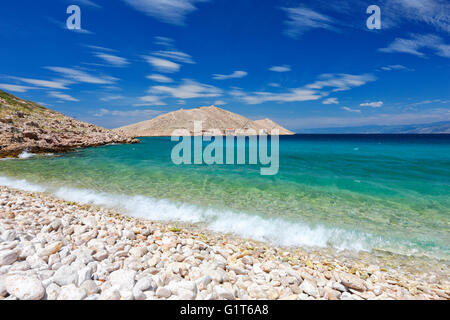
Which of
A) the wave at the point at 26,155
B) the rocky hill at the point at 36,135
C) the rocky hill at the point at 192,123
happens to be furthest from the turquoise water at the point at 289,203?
the rocky hill at the point at 192,123

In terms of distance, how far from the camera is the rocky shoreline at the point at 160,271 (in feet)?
9.71

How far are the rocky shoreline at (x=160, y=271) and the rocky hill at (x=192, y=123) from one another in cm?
11044

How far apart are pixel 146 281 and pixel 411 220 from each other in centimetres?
888

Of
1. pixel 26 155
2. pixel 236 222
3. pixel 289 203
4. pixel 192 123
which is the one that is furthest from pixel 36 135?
pixel 192 123

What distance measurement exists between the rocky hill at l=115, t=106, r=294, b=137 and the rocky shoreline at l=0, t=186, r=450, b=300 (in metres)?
110

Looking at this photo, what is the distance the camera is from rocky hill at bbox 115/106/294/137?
391ft

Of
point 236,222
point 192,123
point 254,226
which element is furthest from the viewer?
point 192,123

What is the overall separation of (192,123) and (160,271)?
126 meters

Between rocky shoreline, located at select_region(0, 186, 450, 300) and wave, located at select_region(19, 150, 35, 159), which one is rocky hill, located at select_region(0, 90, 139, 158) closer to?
wave, located at select_region(19, 150, 35, 159)

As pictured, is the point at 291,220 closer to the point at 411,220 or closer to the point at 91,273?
the point at 411,220

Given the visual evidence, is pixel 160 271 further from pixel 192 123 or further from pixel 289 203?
pixel 192 123

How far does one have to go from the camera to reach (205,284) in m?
3.22

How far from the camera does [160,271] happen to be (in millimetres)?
3518
